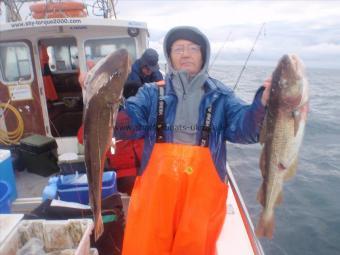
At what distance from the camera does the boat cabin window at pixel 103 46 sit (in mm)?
7254

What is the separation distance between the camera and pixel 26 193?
5902mm

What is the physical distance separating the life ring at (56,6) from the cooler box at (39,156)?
267 cm

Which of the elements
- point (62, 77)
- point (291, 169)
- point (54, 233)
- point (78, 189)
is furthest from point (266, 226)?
point (62, 77)

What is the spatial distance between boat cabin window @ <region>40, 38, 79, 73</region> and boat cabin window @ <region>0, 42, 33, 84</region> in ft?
11.1

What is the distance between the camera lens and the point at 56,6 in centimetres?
713

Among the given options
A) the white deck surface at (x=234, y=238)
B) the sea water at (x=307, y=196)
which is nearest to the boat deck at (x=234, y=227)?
the white deck surface at (x=234, y=238)

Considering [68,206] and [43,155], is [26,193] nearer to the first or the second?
[43,155]

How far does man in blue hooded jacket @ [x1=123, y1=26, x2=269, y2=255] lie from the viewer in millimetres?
2539

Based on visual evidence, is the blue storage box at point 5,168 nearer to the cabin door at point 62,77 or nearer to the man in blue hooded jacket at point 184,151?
the man in blue hooded jacket at point 184,151

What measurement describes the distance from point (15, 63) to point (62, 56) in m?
3.81

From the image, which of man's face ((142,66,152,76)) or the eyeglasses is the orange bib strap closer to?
the eyeglasses

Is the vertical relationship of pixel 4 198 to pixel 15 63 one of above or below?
below

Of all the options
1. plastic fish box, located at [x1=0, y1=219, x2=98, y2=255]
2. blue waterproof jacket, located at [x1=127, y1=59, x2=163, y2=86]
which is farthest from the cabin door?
plastic fish box, located at [x1=0, y1=219, x2=98, y2=255]

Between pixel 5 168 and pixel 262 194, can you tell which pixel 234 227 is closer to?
pixel 262 194
